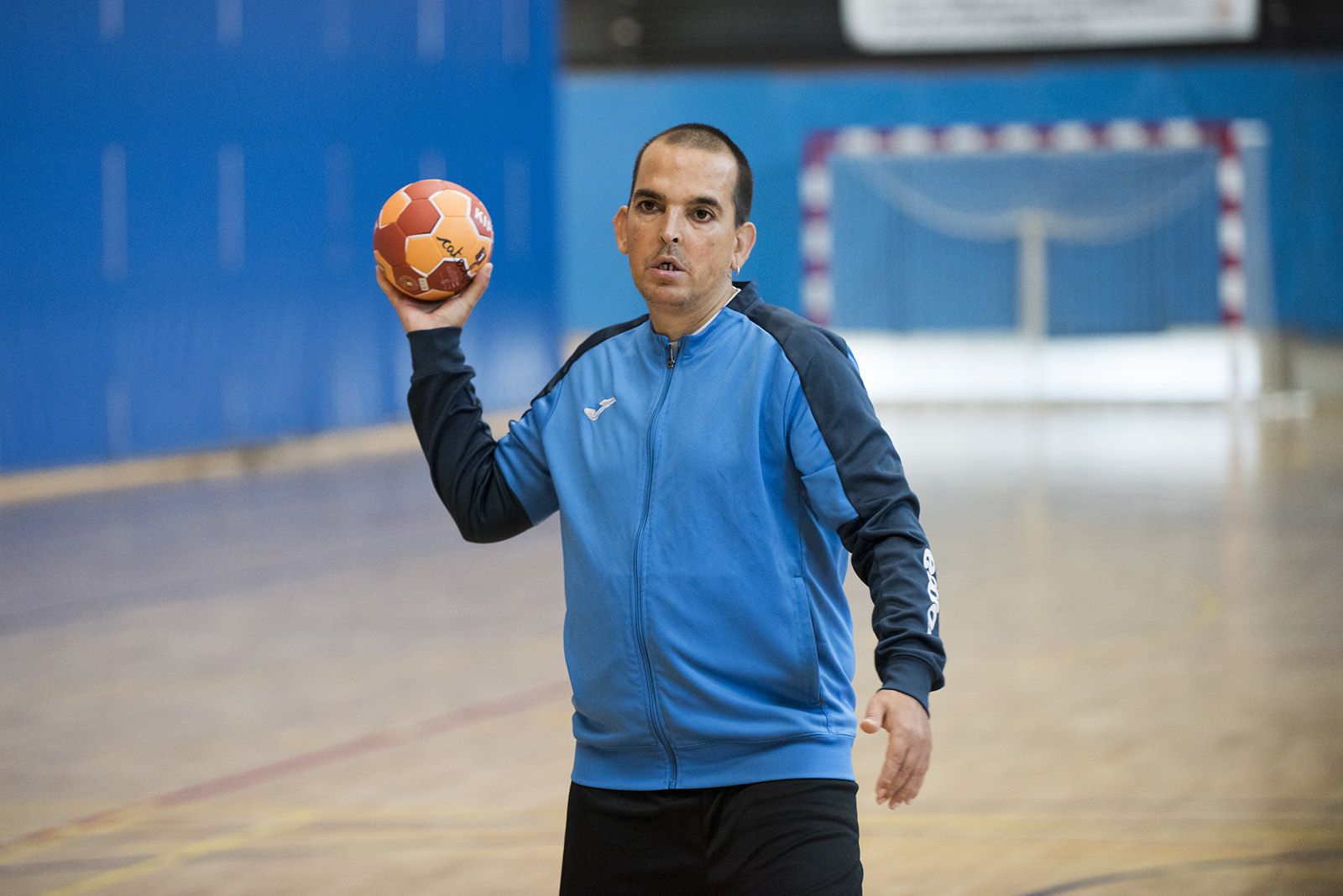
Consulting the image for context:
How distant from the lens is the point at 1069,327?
1900 centimetres

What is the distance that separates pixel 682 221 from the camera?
7.43 ft

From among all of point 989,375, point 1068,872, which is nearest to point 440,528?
point 1068,872

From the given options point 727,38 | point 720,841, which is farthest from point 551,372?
point 720,841

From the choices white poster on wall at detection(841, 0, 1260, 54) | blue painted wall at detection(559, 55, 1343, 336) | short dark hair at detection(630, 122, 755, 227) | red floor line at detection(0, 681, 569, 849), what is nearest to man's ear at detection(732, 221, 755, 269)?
short dark hair at detection(630, 122, 755, 227)

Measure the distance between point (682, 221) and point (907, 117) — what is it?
17.5 metres

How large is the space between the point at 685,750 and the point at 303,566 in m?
6.42

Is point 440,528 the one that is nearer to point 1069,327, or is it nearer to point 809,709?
point 809,709

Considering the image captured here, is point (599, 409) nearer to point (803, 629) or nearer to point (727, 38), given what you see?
point (803, 629)

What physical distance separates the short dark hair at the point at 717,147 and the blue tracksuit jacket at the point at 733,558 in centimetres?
17

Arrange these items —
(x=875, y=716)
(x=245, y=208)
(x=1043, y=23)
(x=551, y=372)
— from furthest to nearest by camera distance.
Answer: (x=1043, y=23), (x=551, y=372), (x=245, y=208), (x=875, y=716)

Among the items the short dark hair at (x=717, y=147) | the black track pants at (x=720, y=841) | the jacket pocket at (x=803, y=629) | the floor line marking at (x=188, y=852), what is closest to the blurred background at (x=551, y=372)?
the floor line marking at (x=188, y=852)

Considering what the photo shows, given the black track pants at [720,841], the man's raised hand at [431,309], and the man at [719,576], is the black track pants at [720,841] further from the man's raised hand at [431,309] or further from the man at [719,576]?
the man's raised hand at [431,309]

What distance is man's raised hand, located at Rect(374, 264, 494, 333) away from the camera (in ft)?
8.00

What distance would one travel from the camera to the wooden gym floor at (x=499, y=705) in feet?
12.8
